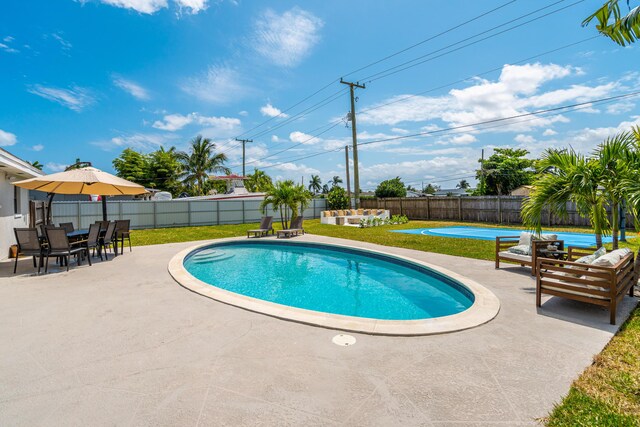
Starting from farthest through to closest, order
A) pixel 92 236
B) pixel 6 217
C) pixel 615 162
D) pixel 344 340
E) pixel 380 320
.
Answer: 1. pixel 6 217
2. pixel 92 236
3. pixel 615 162
4. pixel 380 320
5. pixel 344 340

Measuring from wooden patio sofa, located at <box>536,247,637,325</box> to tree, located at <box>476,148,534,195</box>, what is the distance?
34.8 m

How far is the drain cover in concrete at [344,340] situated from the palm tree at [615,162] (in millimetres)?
5104

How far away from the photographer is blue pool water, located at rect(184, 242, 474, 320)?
558 cm

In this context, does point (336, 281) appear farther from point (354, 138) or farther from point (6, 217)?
point (354, 138)

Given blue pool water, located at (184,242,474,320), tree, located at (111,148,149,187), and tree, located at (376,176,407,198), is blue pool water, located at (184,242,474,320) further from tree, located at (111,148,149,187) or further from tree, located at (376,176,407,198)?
tree, located at (111,148,149,187)

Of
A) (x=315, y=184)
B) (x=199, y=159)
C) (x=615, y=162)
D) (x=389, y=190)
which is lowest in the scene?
(x=615, y=162)

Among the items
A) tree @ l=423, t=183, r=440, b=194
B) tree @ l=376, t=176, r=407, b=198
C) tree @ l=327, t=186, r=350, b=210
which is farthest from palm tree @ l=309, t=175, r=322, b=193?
tree @ l=327, t=186, r=350, b=210

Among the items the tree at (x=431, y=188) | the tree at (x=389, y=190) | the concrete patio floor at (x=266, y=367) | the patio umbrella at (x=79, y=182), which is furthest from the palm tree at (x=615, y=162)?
the tree at (x=431, y=188)

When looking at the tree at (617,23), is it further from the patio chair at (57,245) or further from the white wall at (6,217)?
the white wall at (6,217)

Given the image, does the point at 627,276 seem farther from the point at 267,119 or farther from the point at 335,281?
the point at 267,119

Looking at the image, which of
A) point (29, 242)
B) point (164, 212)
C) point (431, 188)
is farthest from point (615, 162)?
point (431, 188)

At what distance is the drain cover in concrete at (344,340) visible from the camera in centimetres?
321

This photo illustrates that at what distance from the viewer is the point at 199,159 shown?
31.5 meters

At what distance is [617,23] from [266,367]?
17.4 feet
